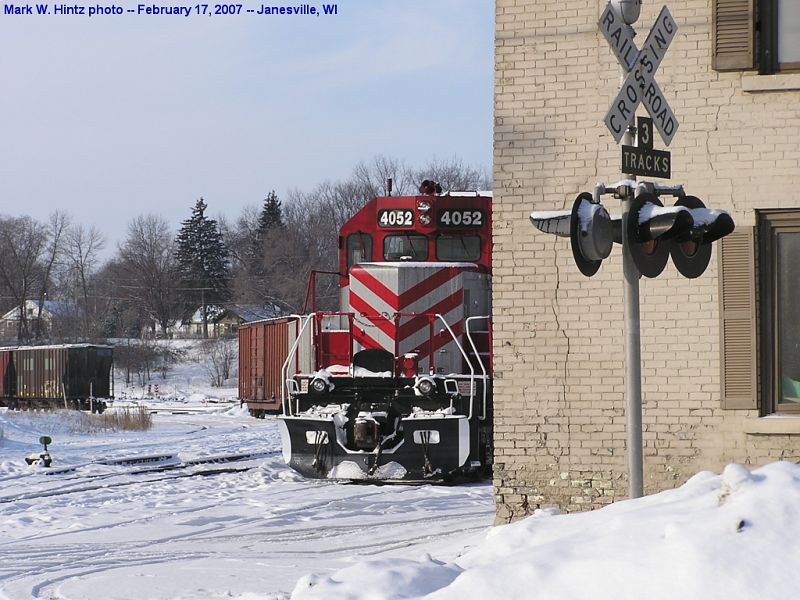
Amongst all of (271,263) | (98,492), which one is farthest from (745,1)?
(271,263)

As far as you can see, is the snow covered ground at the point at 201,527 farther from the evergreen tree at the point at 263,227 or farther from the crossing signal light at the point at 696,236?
the evergreen tree at the point at 263,227

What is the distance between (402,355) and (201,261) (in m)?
87.1

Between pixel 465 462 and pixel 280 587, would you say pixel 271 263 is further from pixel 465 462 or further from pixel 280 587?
pixel 280 587

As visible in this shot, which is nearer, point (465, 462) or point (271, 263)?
point (465, 462)

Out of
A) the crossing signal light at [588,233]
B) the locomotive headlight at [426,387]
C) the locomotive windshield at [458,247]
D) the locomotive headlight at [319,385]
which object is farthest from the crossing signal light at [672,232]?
the locomotive windshield at [458,247]

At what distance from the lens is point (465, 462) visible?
1397 cm

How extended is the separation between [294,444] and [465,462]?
87.4 inches

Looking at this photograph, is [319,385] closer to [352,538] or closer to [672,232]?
[352,538]

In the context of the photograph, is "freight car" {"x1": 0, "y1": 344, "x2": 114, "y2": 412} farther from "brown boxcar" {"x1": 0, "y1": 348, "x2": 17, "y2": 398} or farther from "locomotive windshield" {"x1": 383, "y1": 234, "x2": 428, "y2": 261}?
"locomotive windshield" {"x1": 383, "y1": 234, "x2": 428, "y2": 261}

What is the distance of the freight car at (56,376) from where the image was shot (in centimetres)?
4488

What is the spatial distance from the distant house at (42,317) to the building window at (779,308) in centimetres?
8749

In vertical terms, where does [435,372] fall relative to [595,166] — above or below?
below

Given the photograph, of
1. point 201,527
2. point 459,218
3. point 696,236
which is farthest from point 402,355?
point 696,236

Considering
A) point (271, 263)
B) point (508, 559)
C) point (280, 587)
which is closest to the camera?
point (508, 559)
